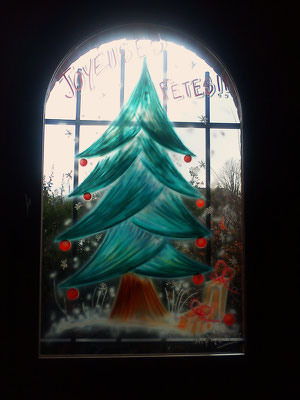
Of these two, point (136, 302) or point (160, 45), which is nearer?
point (136, 302)

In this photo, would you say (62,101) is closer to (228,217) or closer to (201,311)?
(228,217)

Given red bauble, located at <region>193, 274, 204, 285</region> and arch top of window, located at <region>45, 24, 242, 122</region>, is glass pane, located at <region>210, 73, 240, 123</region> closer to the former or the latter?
arch top of window, located at <region>45, 24, 242, 122</region>

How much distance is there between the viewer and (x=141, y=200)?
1.91 m

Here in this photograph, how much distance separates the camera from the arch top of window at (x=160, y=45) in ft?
6.43

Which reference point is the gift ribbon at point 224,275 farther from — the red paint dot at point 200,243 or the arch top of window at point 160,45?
the arch top of window at point 160,45

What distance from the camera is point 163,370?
1802mm

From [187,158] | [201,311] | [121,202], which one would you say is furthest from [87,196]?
[201,311]

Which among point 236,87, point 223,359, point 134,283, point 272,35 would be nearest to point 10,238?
point 134,283

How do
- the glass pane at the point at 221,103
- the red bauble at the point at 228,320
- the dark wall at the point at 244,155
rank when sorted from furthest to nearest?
1. the glass pane at the point at 221,103
2. the red bauble at the point at 228,320
3. the dark wall at the point at 244,155

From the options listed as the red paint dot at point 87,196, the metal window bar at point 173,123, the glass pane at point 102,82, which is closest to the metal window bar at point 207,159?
the metal window bar at point 173,123

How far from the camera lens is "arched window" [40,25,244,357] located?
72.8 inches

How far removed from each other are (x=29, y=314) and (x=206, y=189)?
984 mm

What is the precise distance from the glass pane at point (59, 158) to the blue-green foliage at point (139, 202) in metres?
0.06

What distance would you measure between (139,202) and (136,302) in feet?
1.50
